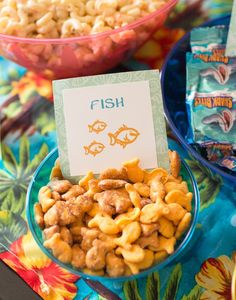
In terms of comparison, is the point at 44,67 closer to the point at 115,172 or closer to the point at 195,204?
the point at 115,172

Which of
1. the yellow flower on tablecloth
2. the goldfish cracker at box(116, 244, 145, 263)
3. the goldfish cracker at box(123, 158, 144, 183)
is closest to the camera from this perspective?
the goldfish cracker at box(116, 244, 145, 263)

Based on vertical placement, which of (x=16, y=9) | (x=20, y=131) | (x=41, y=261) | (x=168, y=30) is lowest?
(x=41, y=261)

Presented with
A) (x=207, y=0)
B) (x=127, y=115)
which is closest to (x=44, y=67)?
(x=127, y=115)

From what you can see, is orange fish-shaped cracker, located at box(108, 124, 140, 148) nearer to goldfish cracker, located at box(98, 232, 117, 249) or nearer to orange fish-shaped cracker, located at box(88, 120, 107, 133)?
orange fish-shaped cracker, located at box(88, 120, 107, 133)

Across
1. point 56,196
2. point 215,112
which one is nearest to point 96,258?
point 56,196

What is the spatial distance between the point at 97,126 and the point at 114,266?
23 centimetres

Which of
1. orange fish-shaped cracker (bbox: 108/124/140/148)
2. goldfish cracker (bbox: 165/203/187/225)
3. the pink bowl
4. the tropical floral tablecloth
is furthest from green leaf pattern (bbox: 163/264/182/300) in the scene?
the pink bowl

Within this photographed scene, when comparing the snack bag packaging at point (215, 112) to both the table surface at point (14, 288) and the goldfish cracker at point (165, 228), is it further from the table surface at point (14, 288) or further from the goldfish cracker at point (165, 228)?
the table surface at point (14, 288)

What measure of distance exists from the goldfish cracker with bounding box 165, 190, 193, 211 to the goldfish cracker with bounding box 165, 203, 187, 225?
1cm

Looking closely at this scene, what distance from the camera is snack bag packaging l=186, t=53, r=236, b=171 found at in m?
0.77

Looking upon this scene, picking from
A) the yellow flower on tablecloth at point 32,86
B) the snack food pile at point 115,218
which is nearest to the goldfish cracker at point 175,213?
the snack food pile at point 115,218

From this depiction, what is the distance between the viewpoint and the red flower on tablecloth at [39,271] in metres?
0.68

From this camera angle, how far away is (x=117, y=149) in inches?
27.4

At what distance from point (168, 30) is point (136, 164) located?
0.50 meters
